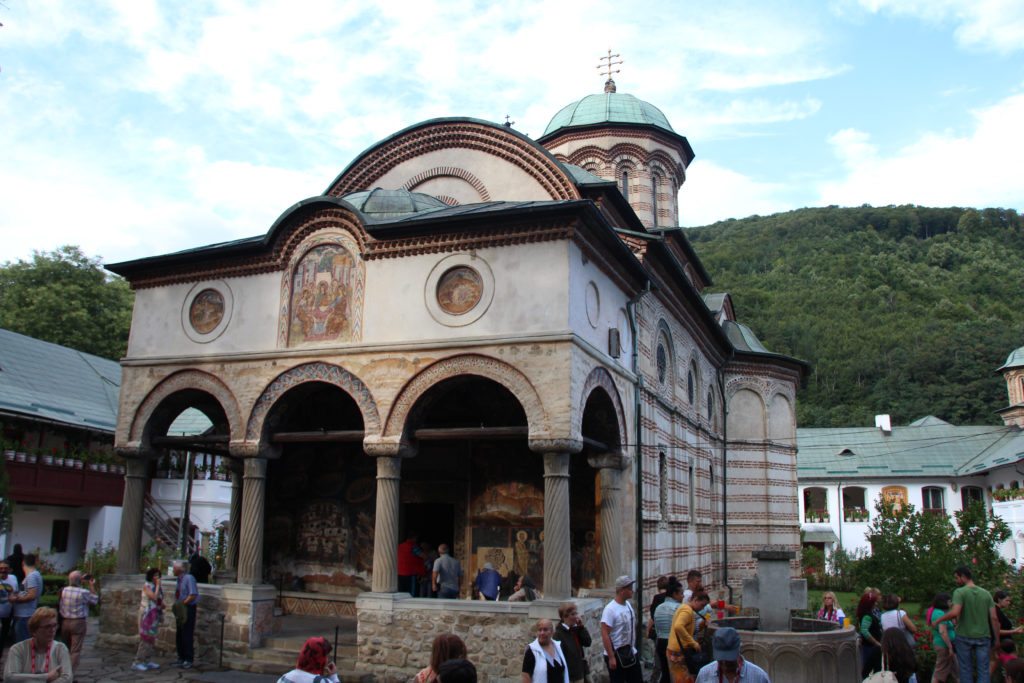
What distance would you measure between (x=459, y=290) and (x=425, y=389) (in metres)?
1.43

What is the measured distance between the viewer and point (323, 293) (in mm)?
12039

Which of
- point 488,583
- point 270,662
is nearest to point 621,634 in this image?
point 488,583

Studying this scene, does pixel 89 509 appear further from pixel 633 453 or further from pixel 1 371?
pixel 633 453

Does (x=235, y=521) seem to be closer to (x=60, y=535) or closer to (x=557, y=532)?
(x=557, y=532)

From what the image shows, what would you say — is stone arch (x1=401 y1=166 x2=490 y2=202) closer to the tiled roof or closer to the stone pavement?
the stone pavement

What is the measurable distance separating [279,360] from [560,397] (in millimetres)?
4324

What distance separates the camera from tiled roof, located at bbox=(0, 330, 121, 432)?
68.7ft

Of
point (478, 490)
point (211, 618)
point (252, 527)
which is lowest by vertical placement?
point (211, 618)

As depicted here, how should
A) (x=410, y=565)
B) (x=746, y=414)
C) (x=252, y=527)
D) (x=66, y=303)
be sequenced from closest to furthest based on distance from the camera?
1. (x=252, y=527)
2. (x=410, y=565)
3. (x=746, y=414)
4. (x=66, y=303)

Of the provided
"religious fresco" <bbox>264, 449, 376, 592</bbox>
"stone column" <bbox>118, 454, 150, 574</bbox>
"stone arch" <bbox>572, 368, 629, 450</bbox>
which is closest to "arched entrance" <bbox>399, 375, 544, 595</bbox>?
"religious fresco" <bbox>264, 449, 376, 592</bbox>

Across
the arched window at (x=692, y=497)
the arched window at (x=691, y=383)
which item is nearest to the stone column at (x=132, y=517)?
the arched window at (x=692, y=497)

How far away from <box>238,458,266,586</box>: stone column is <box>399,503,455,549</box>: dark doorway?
302cm

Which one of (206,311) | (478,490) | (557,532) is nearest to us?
(557,532)

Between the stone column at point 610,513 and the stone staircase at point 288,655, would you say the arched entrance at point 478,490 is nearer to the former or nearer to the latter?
the stone column at point 610,513
